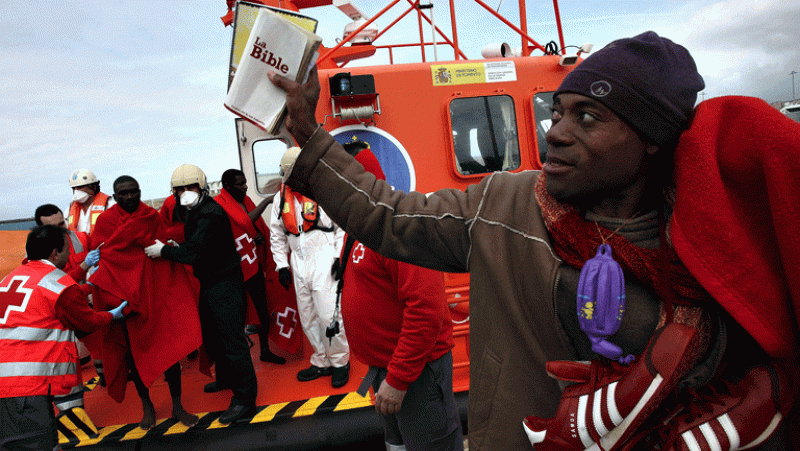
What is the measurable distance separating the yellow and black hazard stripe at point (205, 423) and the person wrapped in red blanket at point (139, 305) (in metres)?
0.07

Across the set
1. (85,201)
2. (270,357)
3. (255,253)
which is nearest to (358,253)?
(255,253)

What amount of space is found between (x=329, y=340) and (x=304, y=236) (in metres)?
0.83

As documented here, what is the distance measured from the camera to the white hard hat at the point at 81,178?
4602 mm

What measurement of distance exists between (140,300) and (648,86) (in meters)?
3.25

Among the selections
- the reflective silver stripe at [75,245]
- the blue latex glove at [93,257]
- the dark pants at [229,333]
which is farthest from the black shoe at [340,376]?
the reflective silver stripe at [75,245]

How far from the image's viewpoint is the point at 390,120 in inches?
154

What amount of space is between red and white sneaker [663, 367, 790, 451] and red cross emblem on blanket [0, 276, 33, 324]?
3.02 meters

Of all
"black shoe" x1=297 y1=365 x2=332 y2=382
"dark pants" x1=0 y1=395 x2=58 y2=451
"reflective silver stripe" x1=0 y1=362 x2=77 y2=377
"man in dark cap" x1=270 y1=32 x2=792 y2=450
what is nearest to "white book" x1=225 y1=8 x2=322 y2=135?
"man in dark cap" x1=270 y1=32 x2=792 y2=450

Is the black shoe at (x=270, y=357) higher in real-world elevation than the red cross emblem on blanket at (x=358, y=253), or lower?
lower

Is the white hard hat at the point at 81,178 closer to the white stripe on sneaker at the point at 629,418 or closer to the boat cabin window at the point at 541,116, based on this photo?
the boat cabin window at the point at 541,116

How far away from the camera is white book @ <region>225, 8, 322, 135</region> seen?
1.04 m

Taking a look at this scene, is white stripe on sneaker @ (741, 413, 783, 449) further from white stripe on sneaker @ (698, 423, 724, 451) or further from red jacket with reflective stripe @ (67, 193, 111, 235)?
red jacket with reflective stripe @ (67, 193, 111, 235)

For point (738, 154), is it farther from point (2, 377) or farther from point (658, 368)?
point (2, 377)

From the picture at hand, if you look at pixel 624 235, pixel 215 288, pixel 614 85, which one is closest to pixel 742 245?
pixel 624 235
